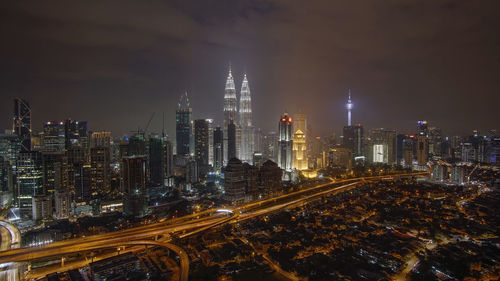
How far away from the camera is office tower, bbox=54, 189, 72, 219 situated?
11.8 meters

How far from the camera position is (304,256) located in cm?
843

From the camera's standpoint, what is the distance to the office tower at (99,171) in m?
14.6

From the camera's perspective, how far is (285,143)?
74.5 feet

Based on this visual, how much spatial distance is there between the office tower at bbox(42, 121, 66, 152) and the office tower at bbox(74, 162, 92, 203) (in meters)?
5.98

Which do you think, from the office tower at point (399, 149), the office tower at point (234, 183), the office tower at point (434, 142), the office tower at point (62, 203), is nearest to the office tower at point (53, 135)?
the office tower at point (62, 203)

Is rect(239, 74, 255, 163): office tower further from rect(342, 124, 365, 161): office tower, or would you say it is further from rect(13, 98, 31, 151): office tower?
rect(13, 98, 31, 151): office tower

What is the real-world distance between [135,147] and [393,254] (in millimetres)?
14524

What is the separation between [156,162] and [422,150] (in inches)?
802

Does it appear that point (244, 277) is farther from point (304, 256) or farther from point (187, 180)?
point (187, 180)

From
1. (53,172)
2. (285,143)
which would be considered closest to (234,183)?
(53,172)

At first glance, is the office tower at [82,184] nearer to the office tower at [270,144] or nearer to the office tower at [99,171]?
the office tower at [99,171]

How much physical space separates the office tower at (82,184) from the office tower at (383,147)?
2358 cm

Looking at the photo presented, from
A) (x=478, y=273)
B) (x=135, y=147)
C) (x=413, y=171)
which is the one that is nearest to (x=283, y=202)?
(x=478, y=273)

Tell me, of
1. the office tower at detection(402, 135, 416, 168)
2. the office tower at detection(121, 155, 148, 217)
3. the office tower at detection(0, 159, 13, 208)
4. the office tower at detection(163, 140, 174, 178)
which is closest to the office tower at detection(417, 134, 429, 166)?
the office tower at detection(402, 135, 416, 168)
